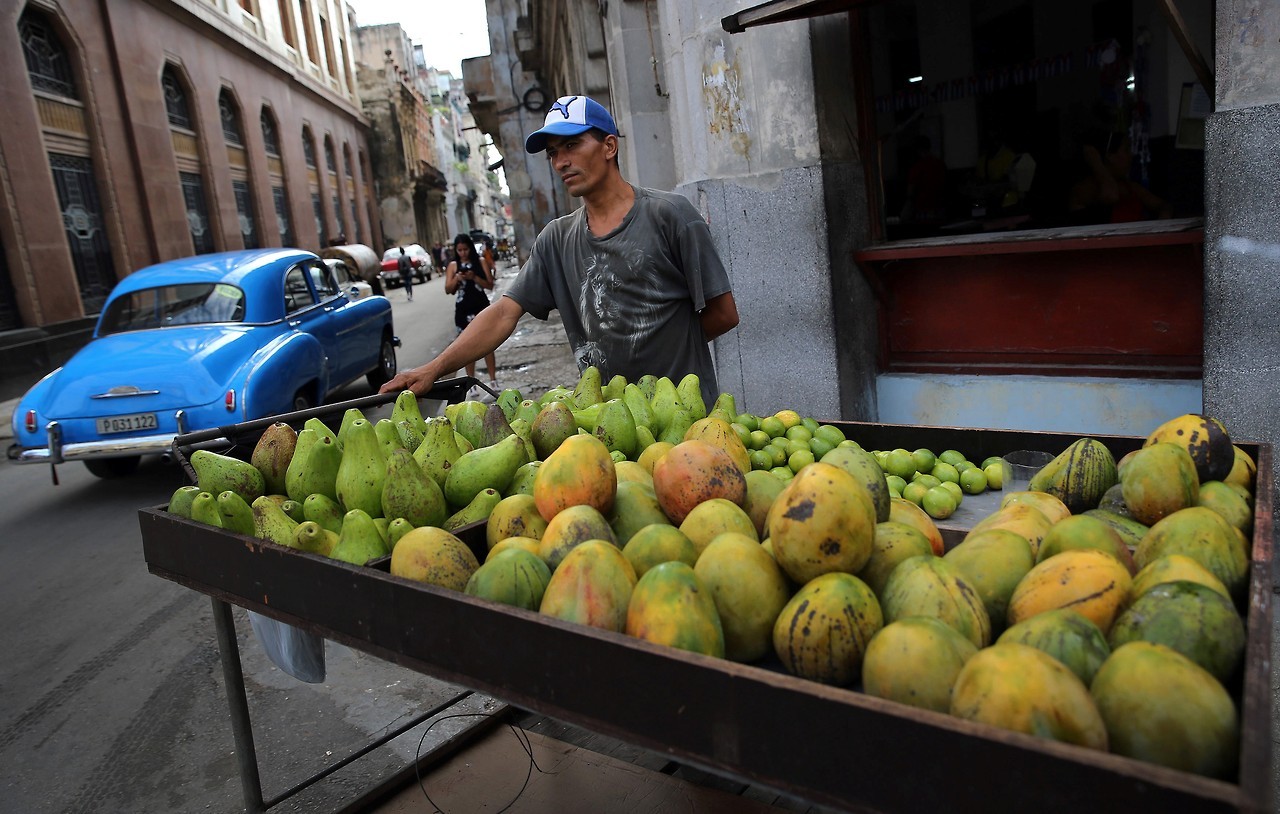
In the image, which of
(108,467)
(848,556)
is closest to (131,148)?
(108,467)

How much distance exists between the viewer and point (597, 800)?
8.69 ft

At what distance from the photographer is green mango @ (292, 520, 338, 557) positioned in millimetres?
1977

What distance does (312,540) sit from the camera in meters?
1.98

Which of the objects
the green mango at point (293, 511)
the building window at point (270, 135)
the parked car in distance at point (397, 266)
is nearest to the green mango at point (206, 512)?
the green mango at point (293, 511)

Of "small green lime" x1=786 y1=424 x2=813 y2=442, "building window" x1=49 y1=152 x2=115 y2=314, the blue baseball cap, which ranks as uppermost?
"building window" x1=49 y1=152 x2=115 y2=314

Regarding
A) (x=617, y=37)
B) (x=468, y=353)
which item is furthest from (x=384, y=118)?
(x=468, y=353)

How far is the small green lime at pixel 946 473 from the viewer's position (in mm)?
2441

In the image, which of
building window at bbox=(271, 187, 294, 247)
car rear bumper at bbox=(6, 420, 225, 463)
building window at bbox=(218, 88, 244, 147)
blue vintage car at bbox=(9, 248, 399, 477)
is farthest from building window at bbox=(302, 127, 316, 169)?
car rear bumper at bbox=(6, 420, 225, 463)

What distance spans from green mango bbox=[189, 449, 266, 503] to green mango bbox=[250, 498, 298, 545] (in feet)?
0.70

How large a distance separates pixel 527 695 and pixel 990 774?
78 cm

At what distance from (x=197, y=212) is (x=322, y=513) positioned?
24.4m

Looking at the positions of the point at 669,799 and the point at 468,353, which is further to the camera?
the point at 468,353

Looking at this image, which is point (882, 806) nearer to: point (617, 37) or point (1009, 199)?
point (1009, 199)

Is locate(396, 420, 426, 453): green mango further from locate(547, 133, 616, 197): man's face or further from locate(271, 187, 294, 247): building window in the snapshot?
locate(271, 187, 294, 247): building window
